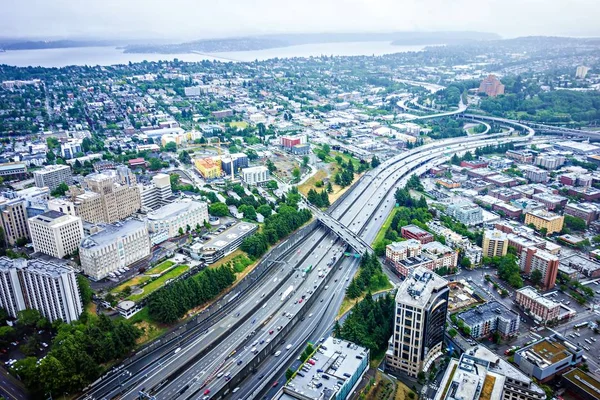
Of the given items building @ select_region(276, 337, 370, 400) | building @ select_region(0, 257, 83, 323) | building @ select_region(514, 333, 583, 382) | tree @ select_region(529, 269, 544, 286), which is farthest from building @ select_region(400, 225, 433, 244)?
building @ select_region(0, 257, 83, 323)

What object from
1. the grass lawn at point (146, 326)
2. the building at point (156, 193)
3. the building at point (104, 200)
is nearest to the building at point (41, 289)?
the grass lawn at point (146, 326)

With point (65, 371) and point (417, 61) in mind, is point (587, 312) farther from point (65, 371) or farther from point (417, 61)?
point (417, 61)

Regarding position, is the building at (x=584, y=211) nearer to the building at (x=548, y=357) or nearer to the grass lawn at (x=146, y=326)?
the building at (x=548, y=357)

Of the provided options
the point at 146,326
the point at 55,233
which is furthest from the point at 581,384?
the point at 55,233

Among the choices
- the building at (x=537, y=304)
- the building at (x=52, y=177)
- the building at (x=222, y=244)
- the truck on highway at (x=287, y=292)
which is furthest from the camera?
the building at (x=52, y=177)

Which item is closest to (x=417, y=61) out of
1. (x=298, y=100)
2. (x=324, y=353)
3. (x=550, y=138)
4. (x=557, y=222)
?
(x=298, y=100)

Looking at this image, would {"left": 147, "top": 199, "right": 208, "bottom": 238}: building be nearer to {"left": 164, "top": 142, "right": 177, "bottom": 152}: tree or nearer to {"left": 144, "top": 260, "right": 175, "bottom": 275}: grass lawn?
{"left": 144, "top": 260, "right": 175, "bottom": 275}: grass lawn
